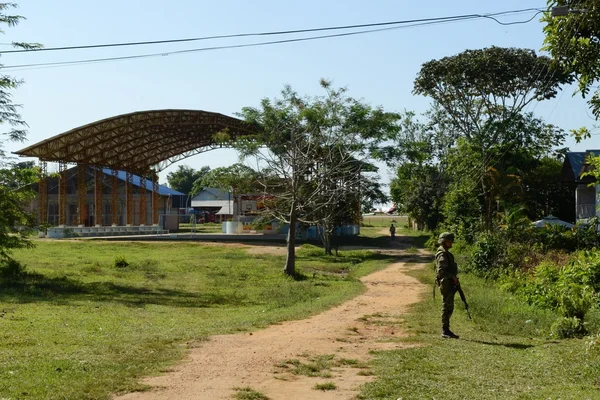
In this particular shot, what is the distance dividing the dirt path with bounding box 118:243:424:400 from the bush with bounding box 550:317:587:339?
2.56 metres

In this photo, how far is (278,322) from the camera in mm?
14242

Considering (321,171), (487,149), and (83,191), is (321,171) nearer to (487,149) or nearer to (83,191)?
(487,149)

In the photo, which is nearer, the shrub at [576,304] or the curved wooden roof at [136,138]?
the shrub at [576,304]

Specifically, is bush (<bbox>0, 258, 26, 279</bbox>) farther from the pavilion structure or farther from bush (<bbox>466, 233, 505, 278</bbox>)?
the pavilion structure

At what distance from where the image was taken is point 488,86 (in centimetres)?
4075

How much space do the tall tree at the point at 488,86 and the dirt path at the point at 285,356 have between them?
73.8 ft

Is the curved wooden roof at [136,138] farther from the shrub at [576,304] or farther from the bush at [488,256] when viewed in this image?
the shrub at [576,304]

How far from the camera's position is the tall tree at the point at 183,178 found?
136 m

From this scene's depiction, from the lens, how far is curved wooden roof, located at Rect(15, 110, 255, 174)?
49.2 metres

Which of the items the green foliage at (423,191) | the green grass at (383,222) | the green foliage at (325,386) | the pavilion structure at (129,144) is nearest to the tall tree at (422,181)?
the green foliage at (423,191)

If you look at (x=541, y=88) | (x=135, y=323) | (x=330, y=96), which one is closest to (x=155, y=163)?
(x=330, y=96)

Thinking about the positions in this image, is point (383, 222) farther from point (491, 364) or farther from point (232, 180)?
point (491, 364)

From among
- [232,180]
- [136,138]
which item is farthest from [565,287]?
[136,138]

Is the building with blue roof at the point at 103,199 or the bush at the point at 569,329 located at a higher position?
the building with blue roof at the point at 103,199
